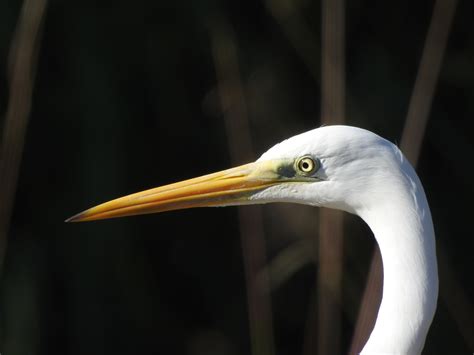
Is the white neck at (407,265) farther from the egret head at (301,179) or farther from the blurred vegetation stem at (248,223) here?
the blurred vegetation stem at (248,223)

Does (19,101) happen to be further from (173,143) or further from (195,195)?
(173,143)

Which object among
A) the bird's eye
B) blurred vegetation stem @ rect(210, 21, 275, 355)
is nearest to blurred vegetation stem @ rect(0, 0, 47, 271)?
blurred vegetation stem @ rect(210, 21, 275, 355)

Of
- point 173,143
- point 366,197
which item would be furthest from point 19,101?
point 173,143

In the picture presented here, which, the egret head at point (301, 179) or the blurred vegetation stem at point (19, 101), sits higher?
the blurred vegetation stem at point (19, 101)

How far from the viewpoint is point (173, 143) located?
3105mm

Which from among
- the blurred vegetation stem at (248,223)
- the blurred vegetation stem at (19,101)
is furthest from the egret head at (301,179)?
the blurred vegetation stem at (248,223)

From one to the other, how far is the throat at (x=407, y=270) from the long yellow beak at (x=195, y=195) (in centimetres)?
27

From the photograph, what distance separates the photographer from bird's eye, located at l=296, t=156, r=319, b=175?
1.53 meters

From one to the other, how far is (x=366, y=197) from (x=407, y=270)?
145 millimetres

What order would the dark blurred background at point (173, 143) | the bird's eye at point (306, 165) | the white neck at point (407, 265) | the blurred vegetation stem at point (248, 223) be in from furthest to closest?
the dark blurred background at point (173, 143) → the blurred vegetation stem at point (248, 223) → the bird's eye at point (306, 165) → the white neck at point (407, 265)

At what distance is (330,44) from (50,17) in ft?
4.18

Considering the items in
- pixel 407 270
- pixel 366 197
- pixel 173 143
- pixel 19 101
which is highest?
pixel 19 101

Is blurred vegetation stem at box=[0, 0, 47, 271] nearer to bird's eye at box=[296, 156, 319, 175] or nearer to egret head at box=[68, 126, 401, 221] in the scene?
egret head at box=[68, 126, 401, 221]

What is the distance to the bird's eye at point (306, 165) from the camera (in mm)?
1525
